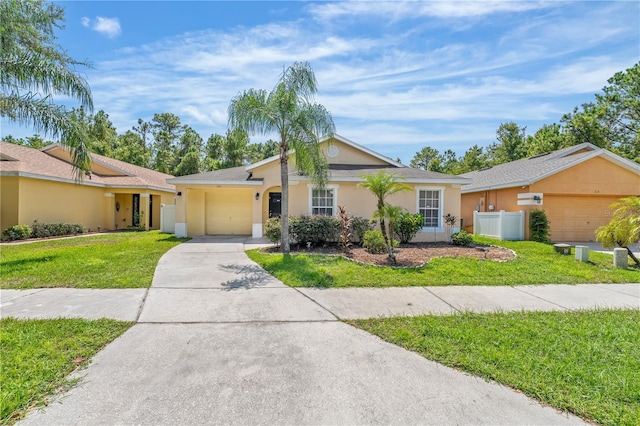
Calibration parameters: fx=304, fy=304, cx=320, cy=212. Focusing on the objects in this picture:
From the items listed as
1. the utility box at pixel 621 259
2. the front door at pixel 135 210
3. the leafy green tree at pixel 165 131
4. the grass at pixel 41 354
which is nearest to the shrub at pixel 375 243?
the utility box at pixel 621 259

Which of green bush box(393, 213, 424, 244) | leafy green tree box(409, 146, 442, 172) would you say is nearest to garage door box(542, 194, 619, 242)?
green bush box(393, 213, 424, 244)

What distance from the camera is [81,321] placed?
4.64 m

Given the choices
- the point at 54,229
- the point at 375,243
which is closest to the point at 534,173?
the point at 375,243

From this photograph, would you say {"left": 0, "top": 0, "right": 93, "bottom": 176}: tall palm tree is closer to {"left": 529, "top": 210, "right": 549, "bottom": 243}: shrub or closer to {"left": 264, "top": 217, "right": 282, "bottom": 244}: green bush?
{"left": 264, "top": 217, "right": 282, "bottom": 244}: green bush

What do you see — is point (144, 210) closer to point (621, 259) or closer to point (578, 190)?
point (621, 259)

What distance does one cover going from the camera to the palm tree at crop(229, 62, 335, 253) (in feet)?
32.5

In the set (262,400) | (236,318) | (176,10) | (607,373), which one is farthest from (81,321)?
(176,10)

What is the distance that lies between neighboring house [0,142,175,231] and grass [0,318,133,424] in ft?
29.2

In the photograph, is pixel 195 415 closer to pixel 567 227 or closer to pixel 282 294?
pixel 282 294

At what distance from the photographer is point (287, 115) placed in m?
10.2

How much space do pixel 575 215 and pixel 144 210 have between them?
24.9 m

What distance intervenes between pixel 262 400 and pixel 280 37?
10.3 meters

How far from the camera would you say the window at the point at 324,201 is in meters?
13.9

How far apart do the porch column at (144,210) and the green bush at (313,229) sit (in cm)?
1279
